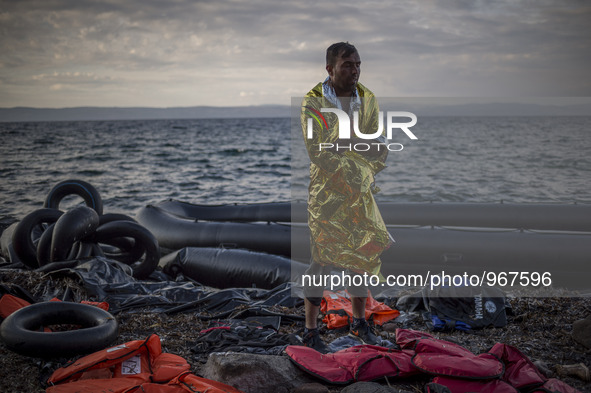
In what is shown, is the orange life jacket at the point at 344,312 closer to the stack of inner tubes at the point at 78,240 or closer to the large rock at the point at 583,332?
the large rock at the point at 583,332

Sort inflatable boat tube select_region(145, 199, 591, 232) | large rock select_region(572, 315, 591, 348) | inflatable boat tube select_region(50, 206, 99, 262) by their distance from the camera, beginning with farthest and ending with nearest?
inflatable boat tube select_region(145, 199, 591, 232) < inflatable boat tube select_region(50, 206, 99, 262) < large rock select_region(572, 315, 591, 348)

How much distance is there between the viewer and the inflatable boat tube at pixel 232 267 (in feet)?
17.6

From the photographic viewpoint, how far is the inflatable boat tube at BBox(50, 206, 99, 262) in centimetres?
473

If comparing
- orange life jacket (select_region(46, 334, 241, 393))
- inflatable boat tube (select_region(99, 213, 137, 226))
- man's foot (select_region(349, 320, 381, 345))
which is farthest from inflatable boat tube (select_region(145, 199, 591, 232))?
orange life jacket (select_region(46, 334, 241, 393))

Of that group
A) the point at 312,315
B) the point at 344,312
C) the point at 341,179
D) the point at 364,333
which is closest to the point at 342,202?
the point at 341,179

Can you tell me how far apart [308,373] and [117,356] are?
1008 millimetres

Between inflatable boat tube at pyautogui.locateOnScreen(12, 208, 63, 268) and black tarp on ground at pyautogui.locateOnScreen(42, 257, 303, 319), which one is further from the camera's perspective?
inflatable boat tube at pyautogui.locateOnScreen(12, 208, 63, 268)

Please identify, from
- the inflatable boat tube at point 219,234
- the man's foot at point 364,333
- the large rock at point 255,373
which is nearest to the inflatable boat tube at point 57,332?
the large rock at point 255,373

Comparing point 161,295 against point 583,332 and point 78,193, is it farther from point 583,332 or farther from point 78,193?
point 583,332

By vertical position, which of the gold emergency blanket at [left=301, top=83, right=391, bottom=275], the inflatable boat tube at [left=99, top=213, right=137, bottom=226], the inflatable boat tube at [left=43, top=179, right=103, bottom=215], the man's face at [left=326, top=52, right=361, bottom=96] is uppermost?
the man's face at [left=326, top=52, right=361, bottom=96]

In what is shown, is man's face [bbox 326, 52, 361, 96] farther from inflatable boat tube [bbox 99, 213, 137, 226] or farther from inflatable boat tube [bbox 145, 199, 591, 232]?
inflatable boat tube [bbox 145, 199, 591, 232]

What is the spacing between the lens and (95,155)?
90.0ft

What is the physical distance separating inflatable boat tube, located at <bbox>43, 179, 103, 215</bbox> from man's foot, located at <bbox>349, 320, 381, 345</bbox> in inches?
157

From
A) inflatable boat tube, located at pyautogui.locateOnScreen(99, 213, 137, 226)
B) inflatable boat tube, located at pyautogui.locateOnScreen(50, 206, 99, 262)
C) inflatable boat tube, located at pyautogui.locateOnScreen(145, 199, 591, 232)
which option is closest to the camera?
inflatable boat tube, located at pyautogui.locateOnScreen(50, 206, 99, 262)
